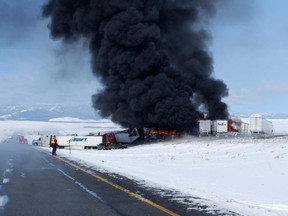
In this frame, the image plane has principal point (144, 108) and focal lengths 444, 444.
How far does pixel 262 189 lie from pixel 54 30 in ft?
172

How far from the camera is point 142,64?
52094 millimetres

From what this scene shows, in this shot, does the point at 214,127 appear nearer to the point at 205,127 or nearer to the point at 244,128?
the point at 205,127

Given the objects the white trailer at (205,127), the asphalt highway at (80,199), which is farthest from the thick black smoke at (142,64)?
the asphalt highway at (80,199)

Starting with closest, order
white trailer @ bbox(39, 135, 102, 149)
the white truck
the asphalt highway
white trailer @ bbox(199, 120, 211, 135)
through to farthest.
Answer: the asphalt highway
the white truck
white trailer @ bbox(199, 120, 211, 135)
white trailer @ bbox(39, 135, 102, 149)

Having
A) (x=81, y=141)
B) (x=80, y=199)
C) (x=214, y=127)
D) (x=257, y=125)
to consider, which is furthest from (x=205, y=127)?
(x=80, y=199)

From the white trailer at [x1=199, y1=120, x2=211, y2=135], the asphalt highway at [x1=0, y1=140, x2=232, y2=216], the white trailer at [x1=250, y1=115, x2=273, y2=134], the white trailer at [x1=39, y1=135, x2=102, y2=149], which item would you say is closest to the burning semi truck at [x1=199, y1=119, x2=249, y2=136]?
the white trailer at [x1=199, y1=120, x2=211, y2=135]

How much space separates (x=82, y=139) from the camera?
59219 millimetres

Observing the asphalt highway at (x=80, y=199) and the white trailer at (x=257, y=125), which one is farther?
the white trailer at (x=257, y=125)

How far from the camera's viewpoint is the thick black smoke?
51.6 m

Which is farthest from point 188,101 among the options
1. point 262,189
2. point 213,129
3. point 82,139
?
point 262,189

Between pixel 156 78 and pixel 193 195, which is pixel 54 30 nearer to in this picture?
pixel 156 78

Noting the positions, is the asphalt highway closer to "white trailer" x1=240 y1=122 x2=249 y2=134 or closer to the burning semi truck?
the burning semi truck

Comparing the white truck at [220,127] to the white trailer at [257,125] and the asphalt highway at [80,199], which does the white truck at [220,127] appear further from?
the asphalt highway at [80,199]

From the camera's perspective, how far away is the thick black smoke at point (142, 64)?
5156cm
